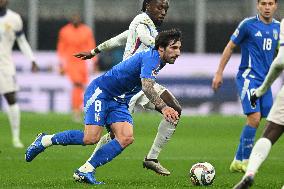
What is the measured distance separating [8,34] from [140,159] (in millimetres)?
3504

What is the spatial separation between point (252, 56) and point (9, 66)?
512cm

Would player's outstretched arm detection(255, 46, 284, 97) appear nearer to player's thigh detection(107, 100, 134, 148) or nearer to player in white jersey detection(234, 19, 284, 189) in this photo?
player in white jersey detection(234, 19, 284, 189)

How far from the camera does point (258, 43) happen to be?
41.3 ft

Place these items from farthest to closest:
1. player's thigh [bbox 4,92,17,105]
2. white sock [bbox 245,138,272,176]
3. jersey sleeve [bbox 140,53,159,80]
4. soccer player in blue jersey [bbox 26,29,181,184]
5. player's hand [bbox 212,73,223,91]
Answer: player's thigh [bbox 4,92,17,105] < player's hand [bbox 212,73,223,91] < soccer player in blue jersey [bbox 26,29,181,184] < jersey sleeve [bbox 140,53,159,80] < white sock [bbox 245,138,272,176]

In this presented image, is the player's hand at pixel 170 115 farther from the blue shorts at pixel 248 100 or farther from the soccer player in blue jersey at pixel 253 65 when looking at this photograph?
the blue shorts at pixel 248 100

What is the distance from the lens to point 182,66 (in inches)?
1008

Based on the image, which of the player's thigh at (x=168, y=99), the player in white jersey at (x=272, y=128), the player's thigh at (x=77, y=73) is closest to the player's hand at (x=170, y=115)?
the player in white jersey at (x=272, y=128)

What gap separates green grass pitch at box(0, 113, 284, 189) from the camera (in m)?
10.9

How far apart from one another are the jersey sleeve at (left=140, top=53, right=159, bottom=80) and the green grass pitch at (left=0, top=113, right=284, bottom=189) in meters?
1.14

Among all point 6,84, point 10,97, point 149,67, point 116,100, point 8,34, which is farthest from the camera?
point 8,34

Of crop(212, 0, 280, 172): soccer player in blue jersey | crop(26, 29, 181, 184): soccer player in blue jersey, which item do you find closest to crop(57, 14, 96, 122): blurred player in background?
crop(212, 0, 280, 172): soccer player in blue jersey

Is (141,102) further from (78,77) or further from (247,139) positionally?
(78,77)

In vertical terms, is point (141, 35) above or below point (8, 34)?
above

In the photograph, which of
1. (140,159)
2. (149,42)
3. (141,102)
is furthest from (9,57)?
(149,42)
